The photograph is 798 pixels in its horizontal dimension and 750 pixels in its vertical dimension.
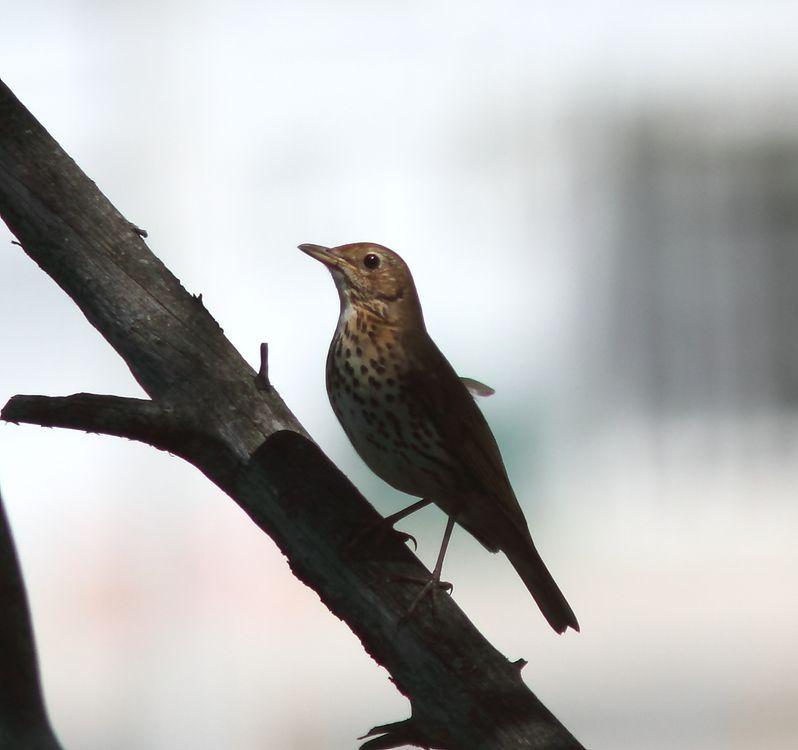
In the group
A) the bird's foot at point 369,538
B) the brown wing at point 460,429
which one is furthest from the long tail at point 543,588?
the bird's foot at point 369,538

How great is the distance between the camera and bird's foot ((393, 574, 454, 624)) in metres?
2.17

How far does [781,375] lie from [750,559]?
1.05 metres

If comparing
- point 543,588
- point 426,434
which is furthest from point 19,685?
point 543,588

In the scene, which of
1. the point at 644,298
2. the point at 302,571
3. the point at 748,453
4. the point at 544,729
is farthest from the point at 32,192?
the point at 748,453

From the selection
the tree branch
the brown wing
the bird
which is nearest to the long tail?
the bird

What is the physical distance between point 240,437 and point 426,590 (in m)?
0.41

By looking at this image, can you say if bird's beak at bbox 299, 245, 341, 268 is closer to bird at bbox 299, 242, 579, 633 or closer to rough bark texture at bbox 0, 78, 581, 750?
bird at bbox 299, 242, 579, 633

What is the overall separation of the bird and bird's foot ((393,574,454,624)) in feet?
1.78

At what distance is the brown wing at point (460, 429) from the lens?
2855 millimetres

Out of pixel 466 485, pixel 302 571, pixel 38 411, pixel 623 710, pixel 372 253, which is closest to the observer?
pixel 38 411

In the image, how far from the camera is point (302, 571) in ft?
7.25

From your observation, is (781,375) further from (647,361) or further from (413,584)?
(413,584)

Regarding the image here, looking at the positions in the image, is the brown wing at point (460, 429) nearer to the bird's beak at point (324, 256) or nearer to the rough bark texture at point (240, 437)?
the bird's beak at point (324, 256)

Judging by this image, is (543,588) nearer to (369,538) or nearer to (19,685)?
(369,538)
